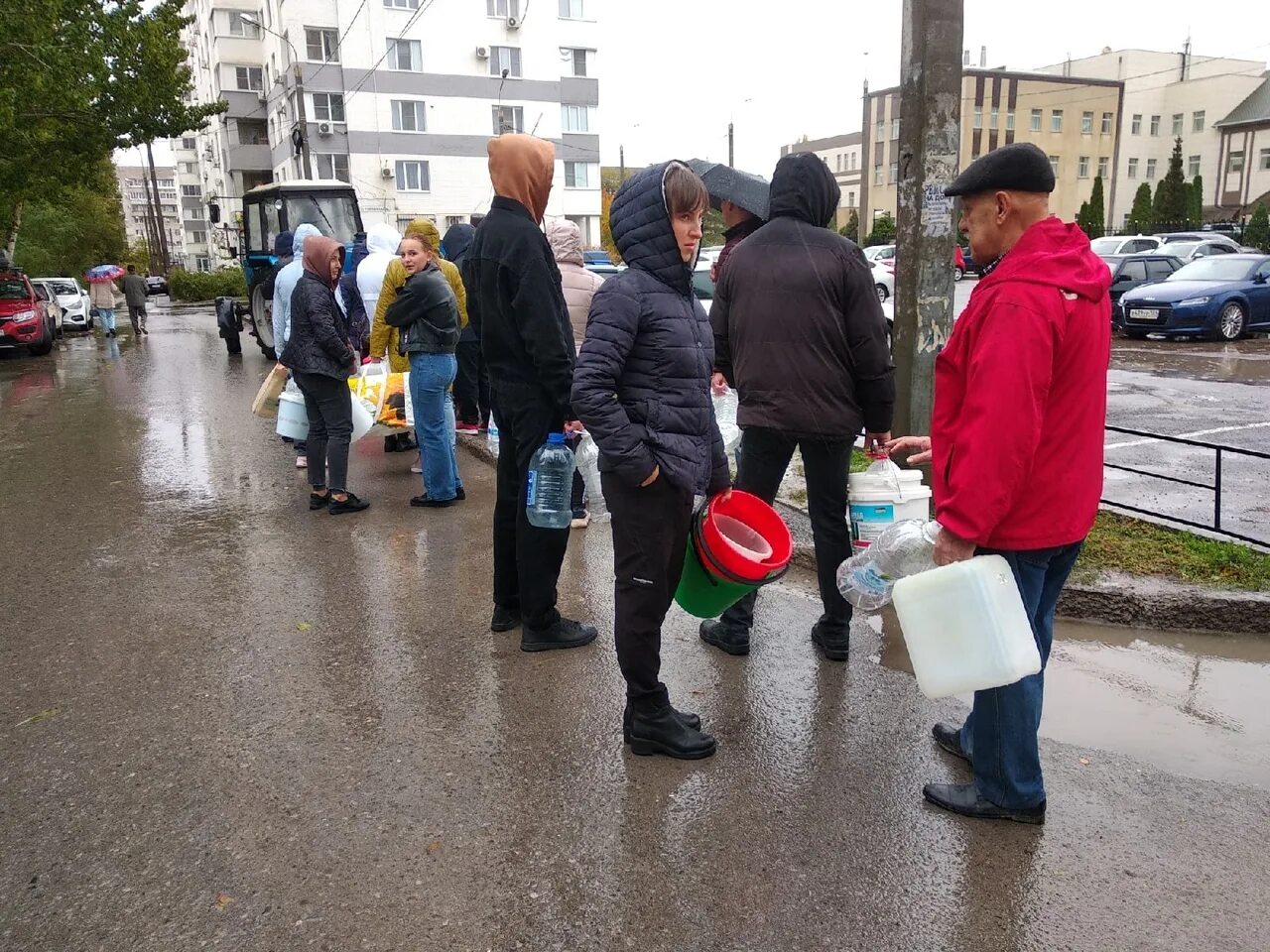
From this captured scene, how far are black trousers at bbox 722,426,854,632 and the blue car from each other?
15.4m

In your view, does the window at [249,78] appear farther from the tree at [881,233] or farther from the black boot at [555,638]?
the black boot at [555,638]

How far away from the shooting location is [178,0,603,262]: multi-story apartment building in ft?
137

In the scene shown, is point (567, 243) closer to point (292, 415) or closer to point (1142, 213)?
point (292, 415)

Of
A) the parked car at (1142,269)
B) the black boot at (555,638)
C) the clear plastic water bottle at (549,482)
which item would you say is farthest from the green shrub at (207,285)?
the clear plastic water bottle at (549,482)

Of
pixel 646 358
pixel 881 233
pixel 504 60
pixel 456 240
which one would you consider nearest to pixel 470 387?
pixel 456 240

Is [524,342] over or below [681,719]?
over

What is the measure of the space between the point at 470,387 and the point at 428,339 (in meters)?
2.51

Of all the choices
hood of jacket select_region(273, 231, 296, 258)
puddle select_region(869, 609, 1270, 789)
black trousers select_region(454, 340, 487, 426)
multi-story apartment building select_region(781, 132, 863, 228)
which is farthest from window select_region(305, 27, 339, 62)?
multi-story apartment building select_region(781, 132, 863, 228)

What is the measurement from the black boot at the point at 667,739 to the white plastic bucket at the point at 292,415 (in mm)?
4575

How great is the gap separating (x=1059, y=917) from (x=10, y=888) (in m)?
2.85

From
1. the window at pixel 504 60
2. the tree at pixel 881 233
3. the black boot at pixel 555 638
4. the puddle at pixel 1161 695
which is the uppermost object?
the window at pixel 504 60

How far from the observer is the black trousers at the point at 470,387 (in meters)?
8.29

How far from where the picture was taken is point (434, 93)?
4312 centimetres

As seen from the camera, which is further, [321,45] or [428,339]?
[321,45]
